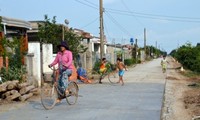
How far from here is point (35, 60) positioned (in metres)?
18.8

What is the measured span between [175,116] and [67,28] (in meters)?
18.6

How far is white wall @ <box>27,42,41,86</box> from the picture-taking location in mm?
18702

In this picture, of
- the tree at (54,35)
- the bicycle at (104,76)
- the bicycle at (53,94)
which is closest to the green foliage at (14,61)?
the bicycle at (53,94)

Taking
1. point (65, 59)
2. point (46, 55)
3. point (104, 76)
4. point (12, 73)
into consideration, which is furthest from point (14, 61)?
point (104, 76)

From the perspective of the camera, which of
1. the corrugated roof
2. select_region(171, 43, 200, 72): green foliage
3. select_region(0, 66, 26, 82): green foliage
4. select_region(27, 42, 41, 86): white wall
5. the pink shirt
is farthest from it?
select_region(171, 43, 200, 72): green foliage

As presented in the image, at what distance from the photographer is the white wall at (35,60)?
1870cm

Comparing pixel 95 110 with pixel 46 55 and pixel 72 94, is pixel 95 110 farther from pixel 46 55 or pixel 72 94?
pixel 46 55

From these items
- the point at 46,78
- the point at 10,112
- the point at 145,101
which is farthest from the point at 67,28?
the point at 10,112

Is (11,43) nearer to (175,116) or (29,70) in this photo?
(29,70)

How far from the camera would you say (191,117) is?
10156mm

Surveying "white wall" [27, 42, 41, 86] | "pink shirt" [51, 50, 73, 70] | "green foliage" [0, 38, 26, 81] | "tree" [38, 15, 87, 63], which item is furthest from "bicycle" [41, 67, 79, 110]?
"tree" [38, 15, 87, 63]

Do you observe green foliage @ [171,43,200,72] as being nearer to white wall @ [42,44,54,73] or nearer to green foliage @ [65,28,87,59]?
green foliage @ [65,28,87,59]

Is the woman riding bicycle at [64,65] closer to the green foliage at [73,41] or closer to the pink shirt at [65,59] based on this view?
the pink shirt at [65,59]

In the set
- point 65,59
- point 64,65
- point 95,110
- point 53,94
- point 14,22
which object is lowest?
point 95,110
